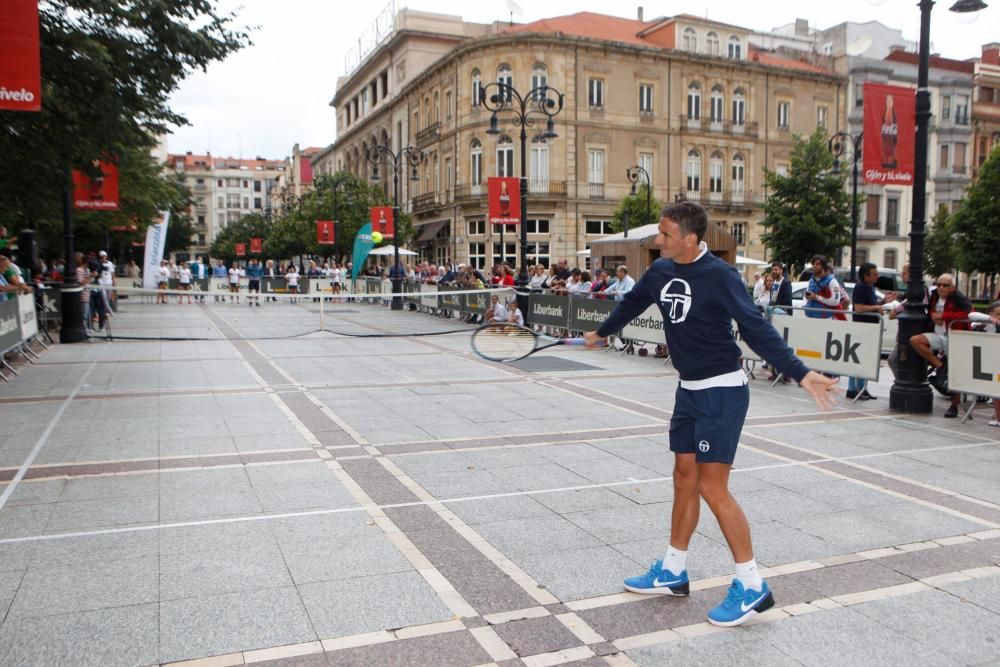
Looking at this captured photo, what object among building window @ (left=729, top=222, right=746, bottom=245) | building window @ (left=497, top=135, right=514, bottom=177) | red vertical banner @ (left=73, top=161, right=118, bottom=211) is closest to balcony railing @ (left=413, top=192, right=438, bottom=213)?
building window @ (left=497, top=135, right=514, bottom=177)

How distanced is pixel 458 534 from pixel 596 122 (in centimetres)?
4758

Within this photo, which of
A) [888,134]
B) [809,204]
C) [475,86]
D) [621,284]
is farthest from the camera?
[475,86]

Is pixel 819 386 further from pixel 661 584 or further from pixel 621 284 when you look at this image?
pixel 621 284

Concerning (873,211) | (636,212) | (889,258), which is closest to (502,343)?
(636,212)

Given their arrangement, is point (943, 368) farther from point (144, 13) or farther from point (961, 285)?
point (961, 285)

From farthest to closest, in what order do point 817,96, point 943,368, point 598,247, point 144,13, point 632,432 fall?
point 817,96, point 598,247, point 144,13, point 943,368, point 632,432

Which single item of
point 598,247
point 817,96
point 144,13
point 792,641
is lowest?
point 792,641

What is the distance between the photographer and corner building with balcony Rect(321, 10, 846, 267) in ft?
163

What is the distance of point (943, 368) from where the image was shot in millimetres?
10906

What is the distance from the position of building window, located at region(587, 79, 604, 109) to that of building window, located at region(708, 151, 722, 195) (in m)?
9.18

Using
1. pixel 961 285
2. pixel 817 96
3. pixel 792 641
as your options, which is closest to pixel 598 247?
pixel 792 641

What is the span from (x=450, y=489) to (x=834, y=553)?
9.39ft

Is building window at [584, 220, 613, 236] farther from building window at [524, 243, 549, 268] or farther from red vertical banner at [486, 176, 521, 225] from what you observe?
red vertical banner at [486, 176, 521, 225]

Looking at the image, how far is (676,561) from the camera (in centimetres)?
449
